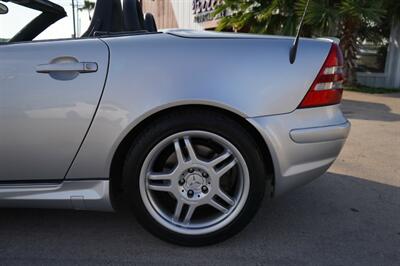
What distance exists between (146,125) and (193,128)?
277mm

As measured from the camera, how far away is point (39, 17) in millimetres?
2914

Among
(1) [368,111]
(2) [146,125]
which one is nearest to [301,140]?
(2) [146,125]

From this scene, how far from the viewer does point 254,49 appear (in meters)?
2.32

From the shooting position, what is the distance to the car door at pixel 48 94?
2244 mm

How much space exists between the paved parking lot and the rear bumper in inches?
15.5

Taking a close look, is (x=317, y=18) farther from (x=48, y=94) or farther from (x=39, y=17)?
(x=48, y=94)

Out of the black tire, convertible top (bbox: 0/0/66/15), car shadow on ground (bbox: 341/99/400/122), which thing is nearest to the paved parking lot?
the black tire

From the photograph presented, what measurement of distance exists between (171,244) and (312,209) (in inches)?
46.5

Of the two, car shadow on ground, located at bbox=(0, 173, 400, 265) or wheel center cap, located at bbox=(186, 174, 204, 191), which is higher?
wheel center cap, located at bbox=(186, 174, 204, 191)

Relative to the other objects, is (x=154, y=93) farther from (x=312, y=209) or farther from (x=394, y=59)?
(x=394, y=59)

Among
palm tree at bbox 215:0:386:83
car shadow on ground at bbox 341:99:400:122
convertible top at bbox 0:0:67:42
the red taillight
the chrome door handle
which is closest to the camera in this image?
the chrome door handle

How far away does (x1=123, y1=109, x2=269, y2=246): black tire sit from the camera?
2299 mm

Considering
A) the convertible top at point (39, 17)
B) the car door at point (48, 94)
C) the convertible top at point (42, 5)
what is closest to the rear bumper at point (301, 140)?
the car door at point (48, 94)

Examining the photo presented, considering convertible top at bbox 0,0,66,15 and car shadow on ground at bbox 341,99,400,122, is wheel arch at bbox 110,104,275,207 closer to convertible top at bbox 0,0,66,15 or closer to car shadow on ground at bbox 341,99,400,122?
convertible top at bbox 0,0,66,15
